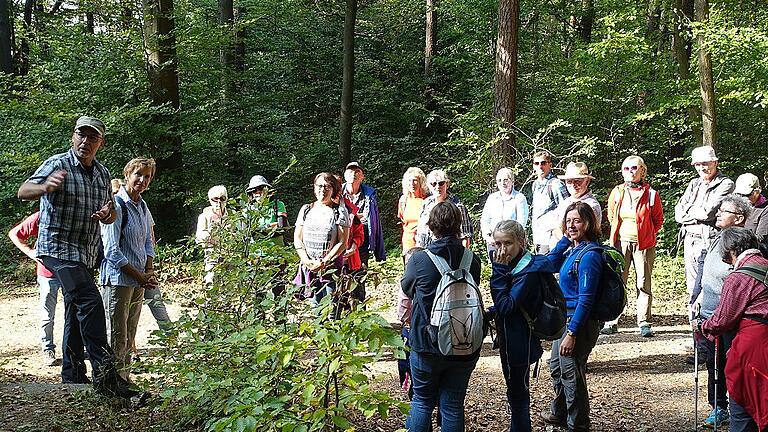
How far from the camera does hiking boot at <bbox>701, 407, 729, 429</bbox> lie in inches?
208

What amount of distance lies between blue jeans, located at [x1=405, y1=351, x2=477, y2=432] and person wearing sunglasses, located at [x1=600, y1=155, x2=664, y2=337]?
4285 mm

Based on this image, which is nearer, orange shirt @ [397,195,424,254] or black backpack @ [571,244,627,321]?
black backpack @ [571,244,627,321]

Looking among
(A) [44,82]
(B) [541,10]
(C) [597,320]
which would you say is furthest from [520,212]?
(B) [541,10]

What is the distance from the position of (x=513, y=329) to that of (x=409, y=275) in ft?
2.74

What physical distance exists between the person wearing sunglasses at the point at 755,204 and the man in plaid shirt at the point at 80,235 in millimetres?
5514

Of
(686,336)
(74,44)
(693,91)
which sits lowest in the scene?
(686,336)

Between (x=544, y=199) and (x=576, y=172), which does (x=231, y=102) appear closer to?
(x=544, y=199)

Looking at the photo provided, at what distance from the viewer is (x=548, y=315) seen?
175 inches

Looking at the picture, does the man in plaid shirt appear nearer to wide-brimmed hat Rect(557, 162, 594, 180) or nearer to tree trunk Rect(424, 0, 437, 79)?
Answer: wide-brimmed hat Rect(557, 162, 594, 180)

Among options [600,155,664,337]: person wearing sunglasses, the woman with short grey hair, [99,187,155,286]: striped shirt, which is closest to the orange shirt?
[600,155,664,337]: person wearing sunglasses

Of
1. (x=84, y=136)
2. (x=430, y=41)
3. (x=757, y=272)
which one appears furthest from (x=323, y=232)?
(x=430, y=41)

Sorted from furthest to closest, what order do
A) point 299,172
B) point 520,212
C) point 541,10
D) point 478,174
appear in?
1. point 541,10
2. point 299,172
3. point 478,174
4. point 520,212

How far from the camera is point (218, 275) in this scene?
4.34 m

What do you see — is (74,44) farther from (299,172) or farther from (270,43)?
(270,43)
